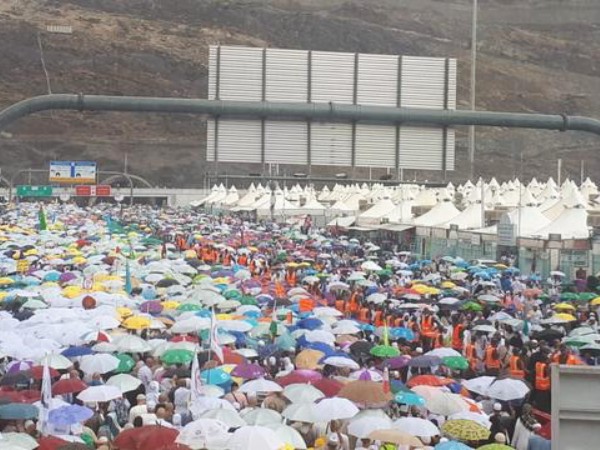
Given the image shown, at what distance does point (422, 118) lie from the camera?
479 inches

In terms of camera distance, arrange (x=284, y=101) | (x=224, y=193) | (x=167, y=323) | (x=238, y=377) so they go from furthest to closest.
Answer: (x=224, y=193) → (x=167, y=323) → (x=238, y=377) → (x=284, y=101)

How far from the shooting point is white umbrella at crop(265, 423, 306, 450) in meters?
10.0

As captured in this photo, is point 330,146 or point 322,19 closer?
point 330,146

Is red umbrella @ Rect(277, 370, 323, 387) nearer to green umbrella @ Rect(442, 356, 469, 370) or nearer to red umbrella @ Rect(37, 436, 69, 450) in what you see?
green umbrella @ Rect(442, 356, 469, 370)

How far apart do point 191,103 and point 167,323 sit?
23.0 feet

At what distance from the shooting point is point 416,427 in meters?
10.4

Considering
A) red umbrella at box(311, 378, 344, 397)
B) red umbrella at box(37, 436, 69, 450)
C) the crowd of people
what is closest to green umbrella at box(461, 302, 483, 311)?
the crowd of people

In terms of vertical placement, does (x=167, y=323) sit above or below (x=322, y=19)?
below

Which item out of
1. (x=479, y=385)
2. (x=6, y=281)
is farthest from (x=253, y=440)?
(x=6, y=281)

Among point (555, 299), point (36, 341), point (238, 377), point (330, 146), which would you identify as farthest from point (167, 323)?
point (555, 299)

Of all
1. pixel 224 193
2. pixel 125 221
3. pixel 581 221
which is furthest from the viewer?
pixel 224 193

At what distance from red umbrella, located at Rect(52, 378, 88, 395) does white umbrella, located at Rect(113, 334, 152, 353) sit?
83.7 inches

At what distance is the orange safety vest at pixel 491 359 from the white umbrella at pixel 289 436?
5943 millimetres

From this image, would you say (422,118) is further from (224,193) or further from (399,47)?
(399,47)
